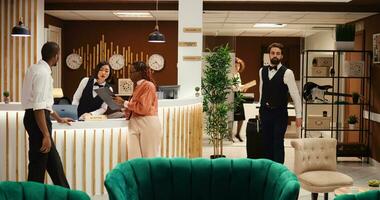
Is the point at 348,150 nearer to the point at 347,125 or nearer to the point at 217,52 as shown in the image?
the point at 347,125

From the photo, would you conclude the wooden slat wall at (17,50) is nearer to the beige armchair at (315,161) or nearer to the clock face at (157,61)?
the clock face at (157,61)

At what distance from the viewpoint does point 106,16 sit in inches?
503

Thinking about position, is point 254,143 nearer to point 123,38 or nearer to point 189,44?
point 189,44

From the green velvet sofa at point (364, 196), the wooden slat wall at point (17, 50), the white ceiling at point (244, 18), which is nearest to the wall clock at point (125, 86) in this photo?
the white ceiling at point (244, 18)

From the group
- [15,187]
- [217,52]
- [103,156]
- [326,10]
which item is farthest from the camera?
[326,10]

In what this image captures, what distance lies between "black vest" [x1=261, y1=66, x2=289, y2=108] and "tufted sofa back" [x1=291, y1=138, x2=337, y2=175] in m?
0.83

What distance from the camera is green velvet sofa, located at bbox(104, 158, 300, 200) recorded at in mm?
3842

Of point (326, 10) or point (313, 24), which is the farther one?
point (313, 24)

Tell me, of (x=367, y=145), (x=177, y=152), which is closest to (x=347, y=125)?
(x=367, y=145)

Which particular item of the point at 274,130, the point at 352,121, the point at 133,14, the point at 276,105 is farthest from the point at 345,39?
the point at 133,14

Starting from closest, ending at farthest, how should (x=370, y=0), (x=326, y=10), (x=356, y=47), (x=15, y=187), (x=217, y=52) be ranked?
(x=15, y=187), (x=217, y=52), (x=370, y=0), (x=326, y=10), (x=356, y=47)

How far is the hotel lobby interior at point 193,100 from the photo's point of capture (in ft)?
12.8

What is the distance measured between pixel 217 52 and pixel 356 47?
380 cm

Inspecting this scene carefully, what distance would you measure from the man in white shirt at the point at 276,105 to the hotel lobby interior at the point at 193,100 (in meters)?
0.26
